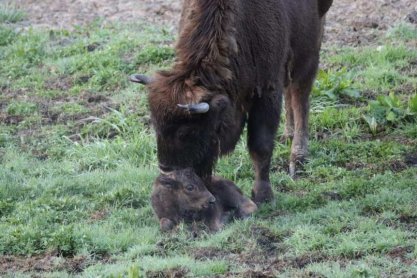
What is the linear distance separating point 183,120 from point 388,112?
11.2 ft

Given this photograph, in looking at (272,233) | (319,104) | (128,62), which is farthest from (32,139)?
(272,233)

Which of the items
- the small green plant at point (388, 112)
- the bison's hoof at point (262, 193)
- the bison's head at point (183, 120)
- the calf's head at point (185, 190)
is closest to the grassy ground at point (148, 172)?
the small green plant at point (388, 112)

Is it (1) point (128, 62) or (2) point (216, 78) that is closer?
(2) point (216, 78)

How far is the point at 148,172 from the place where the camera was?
9.48 m

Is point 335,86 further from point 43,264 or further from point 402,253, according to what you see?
point 43,264

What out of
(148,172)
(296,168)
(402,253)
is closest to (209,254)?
(402,253)

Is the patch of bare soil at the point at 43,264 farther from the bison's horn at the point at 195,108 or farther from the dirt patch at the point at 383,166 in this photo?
the dirt patch at the point at 383,166

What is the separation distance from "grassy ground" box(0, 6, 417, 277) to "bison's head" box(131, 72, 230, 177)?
22.0 inches

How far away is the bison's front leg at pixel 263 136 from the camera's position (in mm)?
Answer: 8648

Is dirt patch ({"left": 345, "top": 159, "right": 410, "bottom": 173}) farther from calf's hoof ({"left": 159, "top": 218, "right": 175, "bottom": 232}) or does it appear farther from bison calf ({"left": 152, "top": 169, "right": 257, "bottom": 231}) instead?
calf's hoof ({"left": 159, "top": 218, "right": 175, "bottom": 232})

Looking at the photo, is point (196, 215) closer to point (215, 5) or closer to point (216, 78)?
point (216, 78)

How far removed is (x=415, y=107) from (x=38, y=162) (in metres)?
3.83

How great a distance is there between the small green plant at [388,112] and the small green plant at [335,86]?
479mm

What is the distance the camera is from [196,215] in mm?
7898
